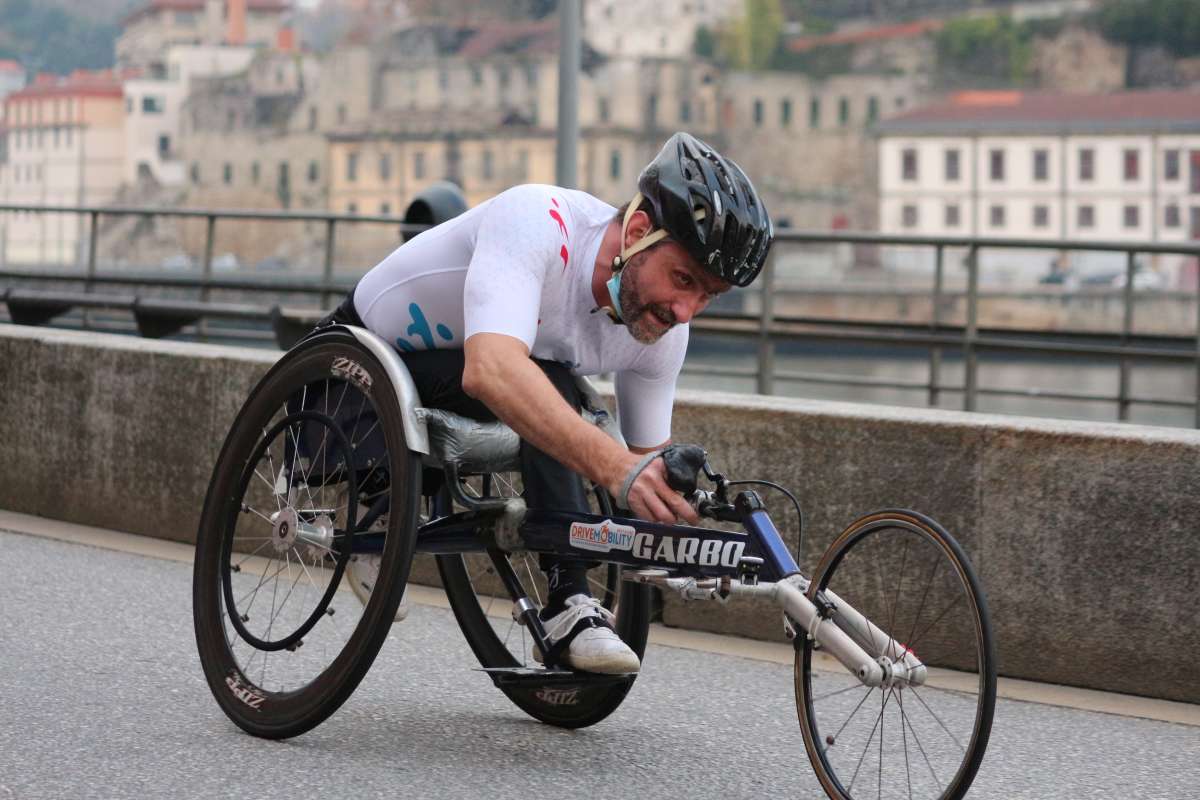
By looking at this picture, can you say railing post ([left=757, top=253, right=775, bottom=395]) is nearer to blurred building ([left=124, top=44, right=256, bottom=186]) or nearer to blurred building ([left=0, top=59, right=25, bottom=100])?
blurred building ([left=124, top=44, right=256, bottom=186])

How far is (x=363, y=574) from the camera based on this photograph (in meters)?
4.00

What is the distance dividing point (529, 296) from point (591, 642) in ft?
2.17

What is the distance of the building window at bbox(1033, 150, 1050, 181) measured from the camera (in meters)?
109

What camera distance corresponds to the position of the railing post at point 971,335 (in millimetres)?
12516

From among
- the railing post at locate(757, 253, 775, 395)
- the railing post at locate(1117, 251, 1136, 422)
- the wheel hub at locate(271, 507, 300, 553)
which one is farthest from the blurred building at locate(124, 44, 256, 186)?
the wheel hub at locate(271, 507, 300, 553)

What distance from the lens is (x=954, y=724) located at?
3443 millimetres

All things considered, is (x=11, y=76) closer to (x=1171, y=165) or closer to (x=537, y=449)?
(x=1171, y=165)

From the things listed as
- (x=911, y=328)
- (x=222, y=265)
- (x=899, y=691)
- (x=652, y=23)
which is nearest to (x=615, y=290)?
(x=899, y=691)

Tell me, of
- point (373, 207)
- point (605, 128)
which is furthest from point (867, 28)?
point (373, 207)

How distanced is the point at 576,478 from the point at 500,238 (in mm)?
493

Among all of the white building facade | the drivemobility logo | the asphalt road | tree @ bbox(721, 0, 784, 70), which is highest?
tree @ bbox(721, 0, 784, 70)

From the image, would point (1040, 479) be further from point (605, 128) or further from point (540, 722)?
point (605, 128)

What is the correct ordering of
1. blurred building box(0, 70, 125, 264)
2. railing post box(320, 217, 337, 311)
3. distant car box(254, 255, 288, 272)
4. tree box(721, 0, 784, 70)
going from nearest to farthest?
railing post box(320, 217, 337, 311)
distant car box(254, 255, 288, 272)
tree box(721, 0, 784, 70)
blurred building box(0, 70, 125, 264)

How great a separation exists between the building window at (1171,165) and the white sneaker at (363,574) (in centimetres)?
10534
